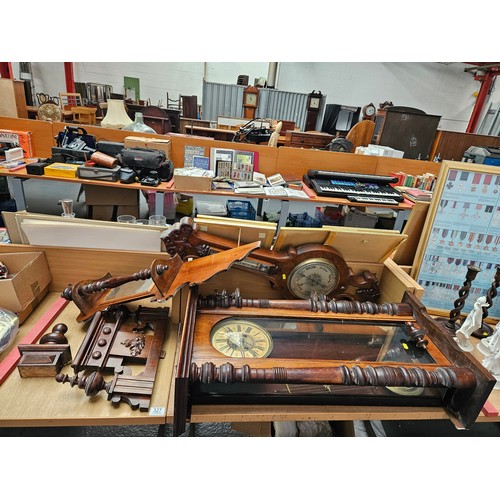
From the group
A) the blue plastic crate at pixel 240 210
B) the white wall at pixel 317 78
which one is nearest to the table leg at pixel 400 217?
the blue plastic crate at pixel 240 210

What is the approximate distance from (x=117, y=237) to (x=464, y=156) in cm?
432

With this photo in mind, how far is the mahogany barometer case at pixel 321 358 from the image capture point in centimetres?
98

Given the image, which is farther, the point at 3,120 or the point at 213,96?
the point at 213,96

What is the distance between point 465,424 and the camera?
1.07 m

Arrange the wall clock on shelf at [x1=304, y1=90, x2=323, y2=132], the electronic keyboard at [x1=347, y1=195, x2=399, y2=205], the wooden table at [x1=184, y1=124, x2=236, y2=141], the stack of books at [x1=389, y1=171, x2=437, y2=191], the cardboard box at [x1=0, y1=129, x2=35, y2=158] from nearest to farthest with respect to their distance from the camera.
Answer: the electronic keyboard at [x1=347, y1=195, x2=399, y2=205] < the cardboard box at [x1=0, y1=129, x2=35, y2=158] < the stack of books at [x1=389, y1=171, x2=437, y2=191] < the wooden table at [x1=184, y1=124, x2=236, y2=141] < the wall clock on shelf at [x1=304, y1=90, x2=323, y2=132]

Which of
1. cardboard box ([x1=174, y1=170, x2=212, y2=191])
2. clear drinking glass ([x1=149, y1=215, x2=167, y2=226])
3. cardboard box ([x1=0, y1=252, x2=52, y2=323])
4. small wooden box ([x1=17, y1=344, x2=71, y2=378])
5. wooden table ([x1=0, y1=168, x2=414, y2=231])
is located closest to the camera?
small wooden box ([x1=17, y1=344, x2=71, y2=378])

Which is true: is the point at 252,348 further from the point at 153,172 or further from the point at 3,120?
the point at 3,120

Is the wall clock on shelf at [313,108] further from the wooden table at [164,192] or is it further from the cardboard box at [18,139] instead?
the cardboard box at [18,139]

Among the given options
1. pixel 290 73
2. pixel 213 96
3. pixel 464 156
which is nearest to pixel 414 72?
pixel 290 73

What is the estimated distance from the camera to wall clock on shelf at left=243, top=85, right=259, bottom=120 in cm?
704

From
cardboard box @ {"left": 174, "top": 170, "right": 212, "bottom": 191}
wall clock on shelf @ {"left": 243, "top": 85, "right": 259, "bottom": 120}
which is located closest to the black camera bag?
cardboard box @ {"left": 174, "top": 170, "right": 212, "bottom": 191}

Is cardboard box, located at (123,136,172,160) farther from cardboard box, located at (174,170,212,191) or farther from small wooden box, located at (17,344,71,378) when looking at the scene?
small wooden box, located at (17,344,71,378)

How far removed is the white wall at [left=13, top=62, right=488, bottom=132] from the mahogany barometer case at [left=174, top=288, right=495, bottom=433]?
843 centimetres

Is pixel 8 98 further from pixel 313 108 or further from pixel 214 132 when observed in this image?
pixel 313 108
